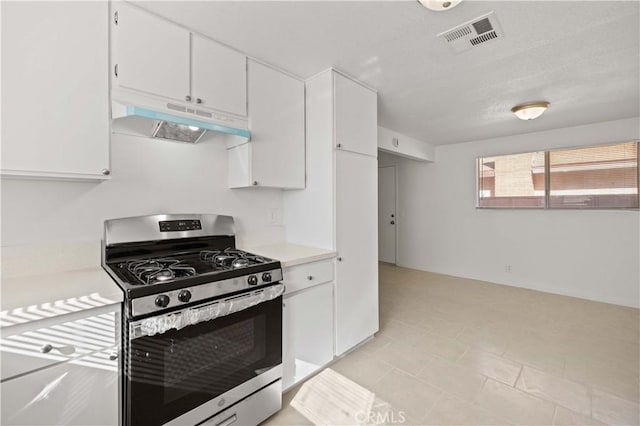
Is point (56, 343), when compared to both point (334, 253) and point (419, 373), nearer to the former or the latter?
point (334, 253)

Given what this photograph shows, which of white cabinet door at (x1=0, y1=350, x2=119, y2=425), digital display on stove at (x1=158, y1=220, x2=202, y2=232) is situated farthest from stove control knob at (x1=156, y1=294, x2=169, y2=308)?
digital display on stove at (x1=158, y1=220, x2=202, y2=232)

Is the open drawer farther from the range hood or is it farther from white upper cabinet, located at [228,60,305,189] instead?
white upper cabinet, located at [228,60,305,189]

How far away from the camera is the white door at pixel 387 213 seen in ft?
19.7

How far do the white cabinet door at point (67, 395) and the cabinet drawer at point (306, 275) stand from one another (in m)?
1.01

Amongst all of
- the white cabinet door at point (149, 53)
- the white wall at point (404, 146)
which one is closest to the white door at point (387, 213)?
the white wall at point (404, 146)

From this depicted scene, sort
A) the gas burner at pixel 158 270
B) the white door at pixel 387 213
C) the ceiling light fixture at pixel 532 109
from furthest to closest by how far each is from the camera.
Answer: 1. the white door at pixel 387 213
2. the ceiling light fixture at pixel 532 109
3. the gas burner at pixel 158 270

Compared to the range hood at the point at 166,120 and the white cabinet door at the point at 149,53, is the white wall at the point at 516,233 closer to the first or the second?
the range hood at the point at 166,120

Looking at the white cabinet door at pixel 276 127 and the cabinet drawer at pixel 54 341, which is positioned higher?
the white cabinet door at pixel 276 127

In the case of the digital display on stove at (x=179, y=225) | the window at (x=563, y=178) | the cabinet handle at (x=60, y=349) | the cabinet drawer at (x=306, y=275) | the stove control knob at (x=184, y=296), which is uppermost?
the window at (x=563, y=178)

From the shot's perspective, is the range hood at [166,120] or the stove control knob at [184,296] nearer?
the stove control knob at [184,296]

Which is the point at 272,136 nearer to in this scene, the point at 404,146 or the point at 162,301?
the point at 162,301

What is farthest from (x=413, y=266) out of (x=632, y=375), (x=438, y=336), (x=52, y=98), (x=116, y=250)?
(x=52, y=98)

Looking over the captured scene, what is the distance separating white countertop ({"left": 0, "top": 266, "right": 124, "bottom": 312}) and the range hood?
856mm

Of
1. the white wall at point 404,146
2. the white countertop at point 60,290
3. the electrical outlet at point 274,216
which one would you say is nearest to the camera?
the white countertop at point 60,290
